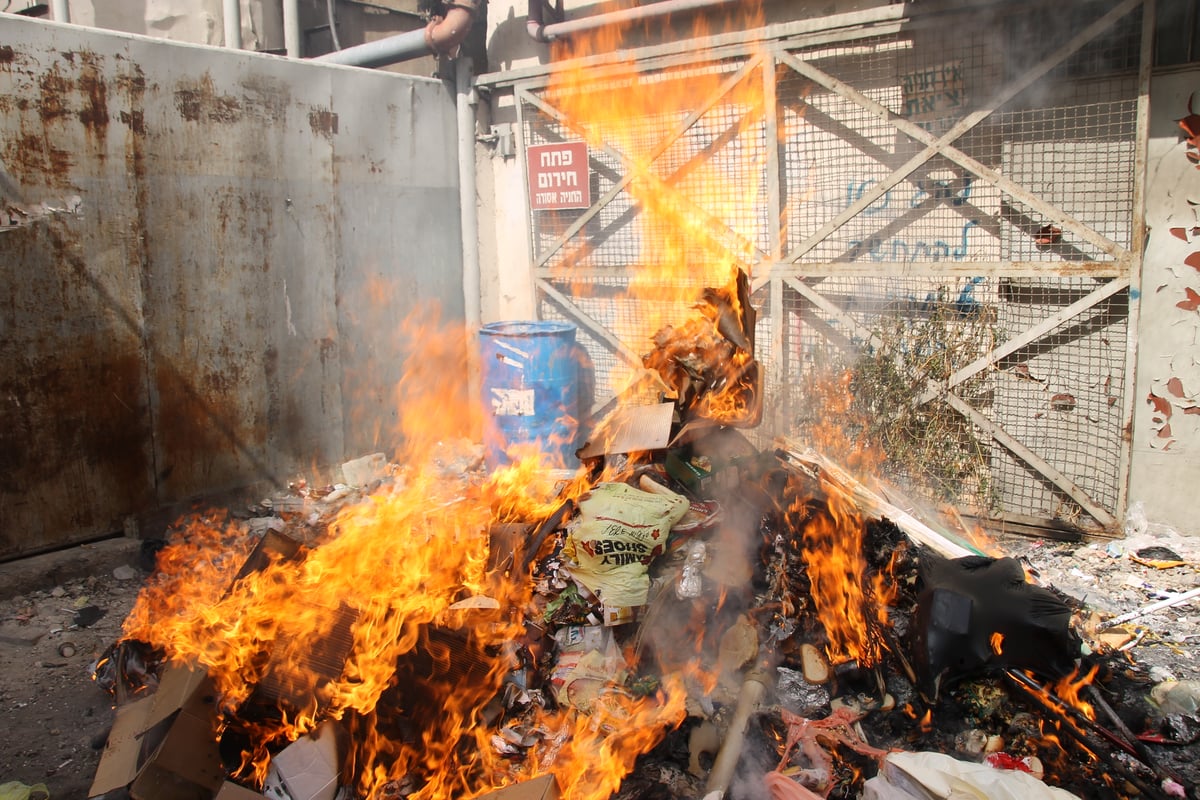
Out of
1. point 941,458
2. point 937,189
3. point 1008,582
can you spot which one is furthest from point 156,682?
point 937,189

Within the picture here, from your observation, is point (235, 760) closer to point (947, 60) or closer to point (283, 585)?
point (283, 585)

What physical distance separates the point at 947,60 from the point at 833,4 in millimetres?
1009

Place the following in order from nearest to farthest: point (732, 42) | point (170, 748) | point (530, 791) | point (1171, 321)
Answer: point (530, 791) → point (170, 748) → point (1171, 321) → point (732, 42)

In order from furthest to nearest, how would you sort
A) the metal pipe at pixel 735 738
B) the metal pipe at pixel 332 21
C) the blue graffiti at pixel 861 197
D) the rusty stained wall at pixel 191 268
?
the metal pipe at pixel 332 21 → the blue graffiti at pixel 861 197 → the rusty stained wall at pixel 191 268 → the metal pipe at pixel 735 738

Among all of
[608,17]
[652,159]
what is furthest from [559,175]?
[608,17]

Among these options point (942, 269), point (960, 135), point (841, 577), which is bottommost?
point (841, 577)

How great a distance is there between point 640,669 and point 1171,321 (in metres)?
4.30

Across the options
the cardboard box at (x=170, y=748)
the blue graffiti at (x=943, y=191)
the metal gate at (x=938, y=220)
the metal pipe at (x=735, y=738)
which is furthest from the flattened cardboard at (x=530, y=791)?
the blue graffiti at (x=943, y=191)

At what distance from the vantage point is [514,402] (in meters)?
6.64

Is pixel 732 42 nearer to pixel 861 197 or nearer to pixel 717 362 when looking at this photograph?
pixel 861 197

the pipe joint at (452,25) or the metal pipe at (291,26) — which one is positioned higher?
the metal pipe at (291,26)

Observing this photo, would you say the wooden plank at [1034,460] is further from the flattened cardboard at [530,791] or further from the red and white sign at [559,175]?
the flattened cardboard at [530,791]

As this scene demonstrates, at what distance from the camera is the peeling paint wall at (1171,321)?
5023 mm

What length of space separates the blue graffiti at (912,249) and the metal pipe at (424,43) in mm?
3909
